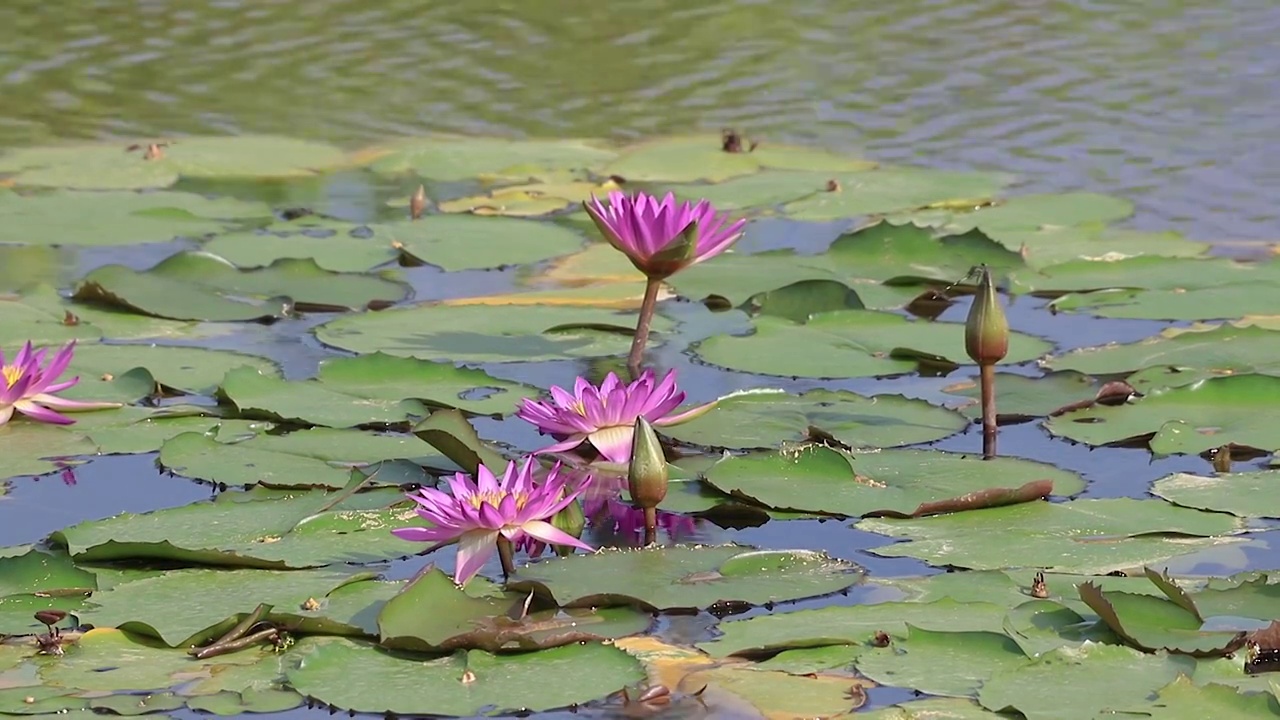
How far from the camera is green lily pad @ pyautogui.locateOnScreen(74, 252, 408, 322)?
4410mm

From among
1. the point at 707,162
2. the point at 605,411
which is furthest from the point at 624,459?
the point at 707,162

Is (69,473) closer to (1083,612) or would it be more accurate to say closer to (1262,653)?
(1083,612)

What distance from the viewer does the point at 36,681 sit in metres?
2.38

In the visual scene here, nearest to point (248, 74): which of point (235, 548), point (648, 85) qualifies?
point (648, 85)

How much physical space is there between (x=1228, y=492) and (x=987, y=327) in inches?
20.1

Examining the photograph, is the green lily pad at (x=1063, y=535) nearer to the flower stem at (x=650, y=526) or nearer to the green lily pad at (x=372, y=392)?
the flower stem at (x=650, y=526)

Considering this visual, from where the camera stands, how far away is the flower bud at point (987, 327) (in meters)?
3.22

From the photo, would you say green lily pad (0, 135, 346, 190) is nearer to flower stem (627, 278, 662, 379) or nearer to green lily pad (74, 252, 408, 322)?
green lily pad (74, 252, 408, 322)

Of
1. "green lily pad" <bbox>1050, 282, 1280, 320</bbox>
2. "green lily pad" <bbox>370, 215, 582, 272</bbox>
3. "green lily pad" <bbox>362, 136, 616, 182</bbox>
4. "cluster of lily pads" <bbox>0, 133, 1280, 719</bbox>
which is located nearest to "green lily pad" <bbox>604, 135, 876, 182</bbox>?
"green lily pad" <bbox>362, 136, 616, 182</bbox>

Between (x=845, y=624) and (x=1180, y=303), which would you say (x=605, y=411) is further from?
(x=1180, y=303)

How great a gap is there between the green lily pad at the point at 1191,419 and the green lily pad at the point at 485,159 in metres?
3.07

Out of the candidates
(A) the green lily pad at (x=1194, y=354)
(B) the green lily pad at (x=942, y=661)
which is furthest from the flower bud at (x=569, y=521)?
(A) the green lily pad at (x=1194, y=354)

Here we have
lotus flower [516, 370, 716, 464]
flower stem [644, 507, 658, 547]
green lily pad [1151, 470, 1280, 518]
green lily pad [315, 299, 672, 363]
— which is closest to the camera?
flower stem [644, 507, 658, 547]

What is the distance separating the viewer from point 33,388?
3.54 metres
